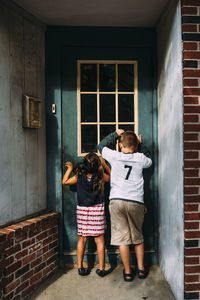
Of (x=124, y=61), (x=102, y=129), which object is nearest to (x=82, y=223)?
(x=102, y=129)

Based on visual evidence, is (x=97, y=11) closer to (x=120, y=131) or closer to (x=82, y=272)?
(x=120, y=131)

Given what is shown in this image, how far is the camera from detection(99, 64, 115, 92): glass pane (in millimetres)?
3828

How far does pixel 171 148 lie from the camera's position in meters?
3.16

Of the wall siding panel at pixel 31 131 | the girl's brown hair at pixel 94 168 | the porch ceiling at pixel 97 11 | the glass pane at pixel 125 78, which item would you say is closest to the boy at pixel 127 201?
the girl's brown hair at pixel 94 168

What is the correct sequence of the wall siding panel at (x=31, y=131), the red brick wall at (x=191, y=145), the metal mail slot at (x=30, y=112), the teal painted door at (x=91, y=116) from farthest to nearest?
the teal painted door at (x=91, y=116), the wall siding panel at (x=31, y=131), the metal mail slot at (x=30, y=112), the red brick wall at (x=191, y=145)

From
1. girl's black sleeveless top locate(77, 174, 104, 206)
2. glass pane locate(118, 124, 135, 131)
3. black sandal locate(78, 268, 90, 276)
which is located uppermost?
glass pane locate(118, 124, 135, 131)

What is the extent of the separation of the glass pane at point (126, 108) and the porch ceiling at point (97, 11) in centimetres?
97

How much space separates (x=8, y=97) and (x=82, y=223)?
171cm

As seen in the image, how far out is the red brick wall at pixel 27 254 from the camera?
2795 mm

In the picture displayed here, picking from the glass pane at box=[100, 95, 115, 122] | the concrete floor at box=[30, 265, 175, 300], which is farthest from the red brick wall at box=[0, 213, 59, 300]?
the glass pane at box=[100, 95, 115, 122]

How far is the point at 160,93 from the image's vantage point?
3635 mm

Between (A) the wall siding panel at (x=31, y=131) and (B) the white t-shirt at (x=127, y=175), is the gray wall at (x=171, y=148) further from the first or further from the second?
(A) the wall siding panel at (x=31, y=131)

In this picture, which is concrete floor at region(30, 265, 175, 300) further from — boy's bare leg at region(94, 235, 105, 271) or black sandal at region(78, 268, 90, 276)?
boy's bare leg at region(94, 235, 105, 271)

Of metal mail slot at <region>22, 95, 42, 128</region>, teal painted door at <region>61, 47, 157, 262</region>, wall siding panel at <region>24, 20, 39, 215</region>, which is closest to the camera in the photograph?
metal mail slot at <region>22, 95, 42, 128</region>
